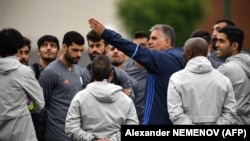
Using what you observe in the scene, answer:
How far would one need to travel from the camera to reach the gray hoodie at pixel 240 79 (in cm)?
1189

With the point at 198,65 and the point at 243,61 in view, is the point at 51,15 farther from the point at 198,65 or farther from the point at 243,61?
the point at 198,65

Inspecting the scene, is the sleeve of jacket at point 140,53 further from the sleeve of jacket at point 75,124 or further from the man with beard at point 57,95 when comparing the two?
the man with beard at point 57,95

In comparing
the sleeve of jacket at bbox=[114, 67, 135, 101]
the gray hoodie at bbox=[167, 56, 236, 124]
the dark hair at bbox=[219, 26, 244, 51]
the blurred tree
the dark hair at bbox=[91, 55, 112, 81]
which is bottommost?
the blurred tree

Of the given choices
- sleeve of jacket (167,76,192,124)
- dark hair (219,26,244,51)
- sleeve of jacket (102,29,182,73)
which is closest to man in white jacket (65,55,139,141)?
sleeve of jacket (102,29,182,73)

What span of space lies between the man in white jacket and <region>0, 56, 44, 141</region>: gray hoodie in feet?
1.38

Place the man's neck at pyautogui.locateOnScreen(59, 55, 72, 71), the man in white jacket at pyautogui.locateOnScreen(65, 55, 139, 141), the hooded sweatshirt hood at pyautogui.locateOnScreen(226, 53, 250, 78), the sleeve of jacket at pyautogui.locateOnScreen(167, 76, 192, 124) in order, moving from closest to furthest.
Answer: the sleeve of jacket at pyautogui.locateOnScreen(167, 76, 192, 124), the man in white jacket at pyautogui.locateOnScreen(65, 55, 139, 141), the hooded sweatshirt hood at pyautogui.locateOnScreen(226, 53, 250, 78), the man's neck at pyautogui.locateOnScreen(59, 55, 72, 71)

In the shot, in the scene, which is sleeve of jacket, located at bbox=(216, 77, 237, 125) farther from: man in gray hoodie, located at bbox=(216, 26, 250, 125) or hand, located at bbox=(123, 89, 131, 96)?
hand, located at bbox=(123, 89, 131, 96)

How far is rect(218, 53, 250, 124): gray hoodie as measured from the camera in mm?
11891

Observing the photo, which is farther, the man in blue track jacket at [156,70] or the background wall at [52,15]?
the background wall at [52,15]

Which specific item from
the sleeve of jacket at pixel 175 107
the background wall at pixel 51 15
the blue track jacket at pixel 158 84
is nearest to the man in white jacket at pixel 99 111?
the blue track jacket at pixel 158 84

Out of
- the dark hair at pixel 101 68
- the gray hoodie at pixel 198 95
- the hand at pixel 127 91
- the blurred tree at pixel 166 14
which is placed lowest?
the blurred tree at pixel 166 14

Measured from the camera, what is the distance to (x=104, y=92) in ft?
36.3

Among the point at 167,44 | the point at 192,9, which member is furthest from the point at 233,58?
the point at 192,9

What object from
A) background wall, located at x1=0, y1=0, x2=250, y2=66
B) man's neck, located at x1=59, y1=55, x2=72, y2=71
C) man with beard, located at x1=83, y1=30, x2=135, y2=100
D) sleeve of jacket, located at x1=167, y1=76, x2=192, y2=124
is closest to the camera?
sleeve of jacket, located at x1=167, y1=76, x2=192, y2=124
